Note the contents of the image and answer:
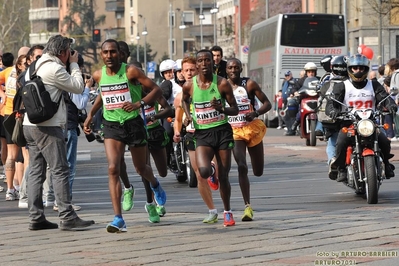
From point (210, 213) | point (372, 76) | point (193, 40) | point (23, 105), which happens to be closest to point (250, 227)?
point (210, 213)

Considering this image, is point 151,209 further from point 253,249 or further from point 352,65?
point 352,65

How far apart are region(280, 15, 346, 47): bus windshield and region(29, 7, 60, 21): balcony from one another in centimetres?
12558

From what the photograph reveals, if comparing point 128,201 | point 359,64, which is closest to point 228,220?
point 128,201

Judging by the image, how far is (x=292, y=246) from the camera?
34.0 ft

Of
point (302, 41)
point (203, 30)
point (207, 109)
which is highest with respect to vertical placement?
point (203, 30)

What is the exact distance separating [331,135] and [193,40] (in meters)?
124

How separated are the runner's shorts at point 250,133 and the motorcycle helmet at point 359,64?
6.26ft

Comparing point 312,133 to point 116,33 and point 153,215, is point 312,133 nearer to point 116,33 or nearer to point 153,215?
point 153,215

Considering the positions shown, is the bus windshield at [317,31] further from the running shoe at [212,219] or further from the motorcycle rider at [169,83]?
the running shoe at [212,219]

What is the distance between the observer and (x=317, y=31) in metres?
42.2

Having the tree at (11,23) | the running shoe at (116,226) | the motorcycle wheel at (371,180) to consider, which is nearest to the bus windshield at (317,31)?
the motorcycle wheel at (371,180)

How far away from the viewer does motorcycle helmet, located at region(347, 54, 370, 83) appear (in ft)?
48.7

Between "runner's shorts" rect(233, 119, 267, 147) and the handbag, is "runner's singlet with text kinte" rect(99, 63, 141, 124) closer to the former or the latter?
the handbag

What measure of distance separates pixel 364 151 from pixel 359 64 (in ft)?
3.37
